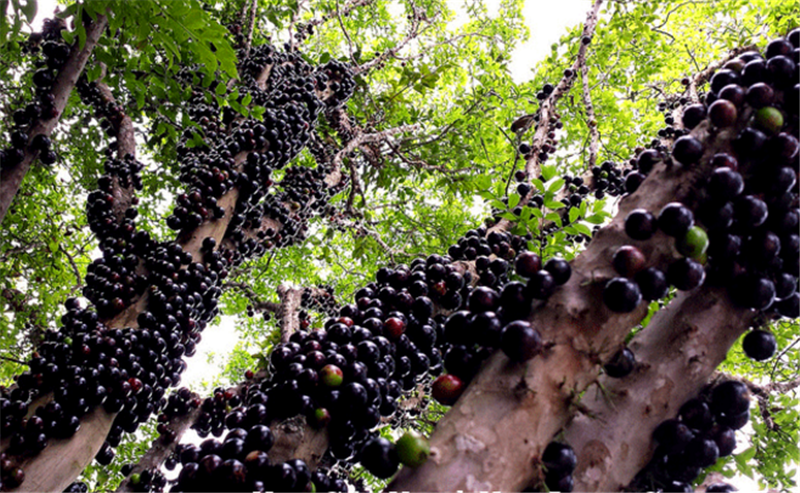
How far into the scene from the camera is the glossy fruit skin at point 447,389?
1642 mm

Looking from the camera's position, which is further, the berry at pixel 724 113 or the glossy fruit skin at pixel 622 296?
the berry at pixel 724 113

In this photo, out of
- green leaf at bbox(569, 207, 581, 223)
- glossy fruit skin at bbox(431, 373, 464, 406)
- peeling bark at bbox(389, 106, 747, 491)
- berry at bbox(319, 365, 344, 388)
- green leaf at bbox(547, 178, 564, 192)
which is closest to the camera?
peeling bark at bbox(389, 106, 747, 491)

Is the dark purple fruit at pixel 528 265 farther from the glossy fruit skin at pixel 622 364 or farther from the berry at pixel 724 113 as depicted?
the berry at pixel 724 113

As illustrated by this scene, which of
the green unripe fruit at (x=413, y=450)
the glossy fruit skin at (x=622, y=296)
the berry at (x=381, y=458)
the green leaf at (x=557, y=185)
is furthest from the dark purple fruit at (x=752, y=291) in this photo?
the berry at (x=381, y=458)

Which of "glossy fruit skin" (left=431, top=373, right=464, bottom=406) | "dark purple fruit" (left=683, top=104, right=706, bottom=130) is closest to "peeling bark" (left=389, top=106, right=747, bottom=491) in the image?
"glossy fruit skin" (left=431, top=373, right=464, bottom=406)

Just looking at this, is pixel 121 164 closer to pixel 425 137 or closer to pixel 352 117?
pixel 352 117

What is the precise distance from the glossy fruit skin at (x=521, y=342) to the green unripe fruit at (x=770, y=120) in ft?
3.34

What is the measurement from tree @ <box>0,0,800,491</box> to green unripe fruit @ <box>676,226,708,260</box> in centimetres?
1

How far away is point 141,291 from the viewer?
3637mm

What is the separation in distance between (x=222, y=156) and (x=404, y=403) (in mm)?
2957

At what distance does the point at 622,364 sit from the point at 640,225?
443 mm

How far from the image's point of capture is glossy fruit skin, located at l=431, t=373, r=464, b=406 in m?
1.64

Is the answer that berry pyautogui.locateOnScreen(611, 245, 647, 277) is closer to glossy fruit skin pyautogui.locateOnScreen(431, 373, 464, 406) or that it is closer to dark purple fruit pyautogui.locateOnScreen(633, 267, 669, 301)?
dark purple fruit pyautogui.locateOnScreen(633, 267, 669, 301)

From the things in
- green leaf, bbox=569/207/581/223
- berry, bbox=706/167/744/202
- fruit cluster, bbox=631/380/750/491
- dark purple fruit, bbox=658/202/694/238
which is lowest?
fruit cluster, bbox=631/380/750/491
